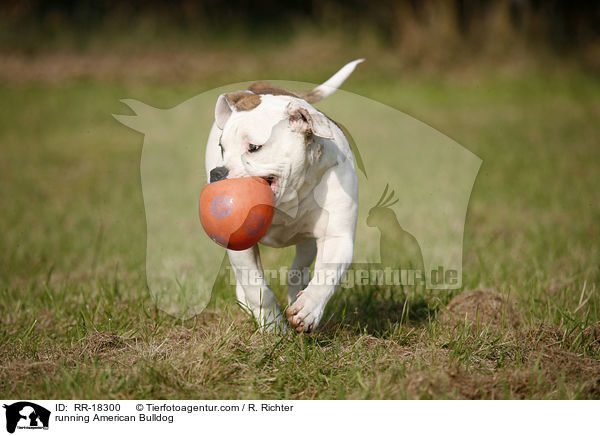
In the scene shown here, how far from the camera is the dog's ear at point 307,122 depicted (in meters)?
3.40

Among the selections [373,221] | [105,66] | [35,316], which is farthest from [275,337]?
[105,66]

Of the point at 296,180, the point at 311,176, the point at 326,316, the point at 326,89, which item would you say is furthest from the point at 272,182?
the point at 326,316

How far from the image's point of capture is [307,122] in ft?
11.3

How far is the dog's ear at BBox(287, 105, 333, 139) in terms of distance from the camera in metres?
3.40

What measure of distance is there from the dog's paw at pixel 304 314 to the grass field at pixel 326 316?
0.67ft

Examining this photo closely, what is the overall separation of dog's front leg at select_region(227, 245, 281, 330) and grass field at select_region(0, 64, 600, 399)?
11 centimetres

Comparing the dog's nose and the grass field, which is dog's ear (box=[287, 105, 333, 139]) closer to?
the dog's nose

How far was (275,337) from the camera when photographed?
3664mm

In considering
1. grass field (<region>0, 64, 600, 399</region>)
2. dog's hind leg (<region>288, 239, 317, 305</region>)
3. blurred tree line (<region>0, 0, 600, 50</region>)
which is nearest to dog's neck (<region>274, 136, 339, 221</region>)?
grass field (<region>0, 64, 600, 399</region>)

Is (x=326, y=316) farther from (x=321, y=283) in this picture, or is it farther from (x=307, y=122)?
(x=307, y=122)

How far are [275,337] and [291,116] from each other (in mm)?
1183

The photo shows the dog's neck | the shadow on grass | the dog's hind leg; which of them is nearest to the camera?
the dog's neck
